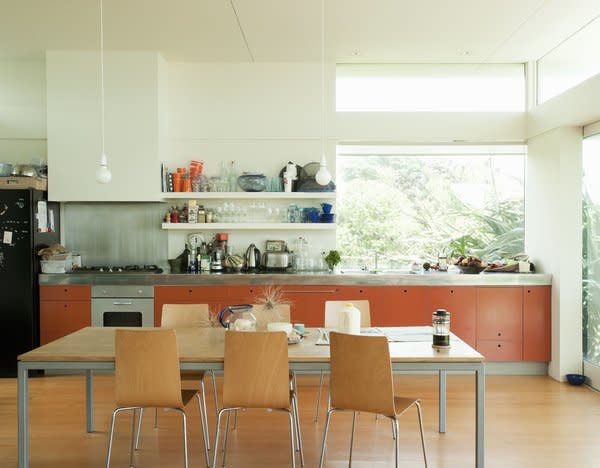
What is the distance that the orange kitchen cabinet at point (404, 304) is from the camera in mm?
6121

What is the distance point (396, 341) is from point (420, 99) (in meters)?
3.69

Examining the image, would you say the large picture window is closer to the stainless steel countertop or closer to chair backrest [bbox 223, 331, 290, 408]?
the stainless steel countertop

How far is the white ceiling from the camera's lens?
496 centimetres

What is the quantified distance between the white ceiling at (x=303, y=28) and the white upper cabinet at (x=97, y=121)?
0.22 metres

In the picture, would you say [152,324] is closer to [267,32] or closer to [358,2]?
[267,32]

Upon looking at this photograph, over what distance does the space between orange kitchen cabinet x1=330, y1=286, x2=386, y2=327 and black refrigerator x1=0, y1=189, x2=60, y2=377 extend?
297 cm

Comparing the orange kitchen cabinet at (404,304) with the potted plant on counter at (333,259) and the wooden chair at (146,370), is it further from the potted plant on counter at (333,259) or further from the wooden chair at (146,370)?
the wooden chair at (146,370)

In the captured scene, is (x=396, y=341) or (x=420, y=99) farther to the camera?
(x=420, y=99)

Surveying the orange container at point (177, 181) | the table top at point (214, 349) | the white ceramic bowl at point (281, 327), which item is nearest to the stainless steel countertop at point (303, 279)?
the orange container at point (177, 181)

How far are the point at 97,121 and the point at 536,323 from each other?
189 inches

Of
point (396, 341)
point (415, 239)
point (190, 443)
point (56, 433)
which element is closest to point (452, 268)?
point (415, 239)

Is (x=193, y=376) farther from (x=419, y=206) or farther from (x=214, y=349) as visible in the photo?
(x=419, y=206)

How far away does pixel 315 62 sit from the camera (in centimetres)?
664

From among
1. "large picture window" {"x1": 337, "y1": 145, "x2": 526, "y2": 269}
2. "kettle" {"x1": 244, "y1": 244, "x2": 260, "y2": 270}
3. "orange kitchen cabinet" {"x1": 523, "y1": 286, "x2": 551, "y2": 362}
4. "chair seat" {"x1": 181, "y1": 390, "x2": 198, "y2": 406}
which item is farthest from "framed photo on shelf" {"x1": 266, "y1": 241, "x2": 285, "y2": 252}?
"chair seat" {"x1": 181, "y1": 390, "x2": 198, "y2": 406}
